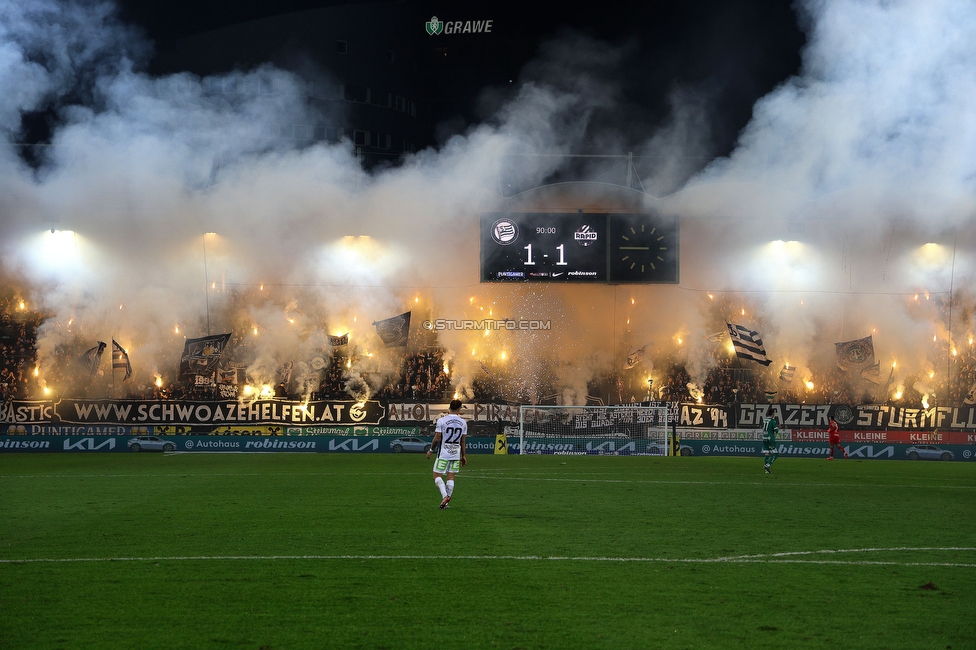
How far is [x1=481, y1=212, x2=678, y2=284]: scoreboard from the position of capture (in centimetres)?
3572

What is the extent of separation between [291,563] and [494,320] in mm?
32253

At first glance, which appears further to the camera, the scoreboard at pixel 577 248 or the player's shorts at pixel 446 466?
the scoreboard at pixel 577 248

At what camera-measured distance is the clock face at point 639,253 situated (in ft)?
118

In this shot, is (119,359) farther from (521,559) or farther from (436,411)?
(521,559)

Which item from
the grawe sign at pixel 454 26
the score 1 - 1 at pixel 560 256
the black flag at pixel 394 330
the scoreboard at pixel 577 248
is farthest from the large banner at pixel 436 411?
the grawe sign at pixel 454 26

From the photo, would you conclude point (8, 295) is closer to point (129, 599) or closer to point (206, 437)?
point (206, 437)

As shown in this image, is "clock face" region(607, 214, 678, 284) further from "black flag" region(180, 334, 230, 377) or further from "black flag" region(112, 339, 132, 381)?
"black flag" region(112, 339, 132, 381)

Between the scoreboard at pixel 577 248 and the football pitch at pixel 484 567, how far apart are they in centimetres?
2006

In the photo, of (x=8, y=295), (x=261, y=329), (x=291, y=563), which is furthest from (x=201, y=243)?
(x=291, y=563)

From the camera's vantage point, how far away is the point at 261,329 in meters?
39.1

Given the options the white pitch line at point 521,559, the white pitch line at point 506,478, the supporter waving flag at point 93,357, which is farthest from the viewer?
the supporter waving flag at point 93,357

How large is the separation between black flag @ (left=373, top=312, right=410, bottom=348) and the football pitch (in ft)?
75.3

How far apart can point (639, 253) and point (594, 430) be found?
8397 mm

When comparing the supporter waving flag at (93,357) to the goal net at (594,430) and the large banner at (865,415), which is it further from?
the large banner at (865,415)
